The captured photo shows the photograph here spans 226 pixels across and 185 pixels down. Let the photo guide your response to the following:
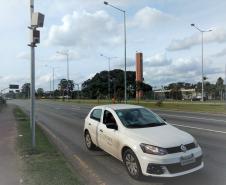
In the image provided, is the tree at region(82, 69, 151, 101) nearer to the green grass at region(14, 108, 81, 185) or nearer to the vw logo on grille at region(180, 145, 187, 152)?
the green grass at region(14, 108, 81, 185)

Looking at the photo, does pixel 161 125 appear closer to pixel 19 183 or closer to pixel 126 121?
pixel 126 121

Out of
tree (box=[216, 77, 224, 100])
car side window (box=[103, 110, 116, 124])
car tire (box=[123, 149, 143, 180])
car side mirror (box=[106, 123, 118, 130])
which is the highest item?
tree (box=[216, 77, 224, 100])

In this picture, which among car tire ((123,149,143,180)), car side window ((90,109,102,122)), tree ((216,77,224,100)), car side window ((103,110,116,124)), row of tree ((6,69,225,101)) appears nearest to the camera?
car tire ((123,149,143,180))

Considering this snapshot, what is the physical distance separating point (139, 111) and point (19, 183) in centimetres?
359

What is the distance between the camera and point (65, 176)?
8500mm

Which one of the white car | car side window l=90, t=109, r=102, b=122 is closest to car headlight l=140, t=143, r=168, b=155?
the white car

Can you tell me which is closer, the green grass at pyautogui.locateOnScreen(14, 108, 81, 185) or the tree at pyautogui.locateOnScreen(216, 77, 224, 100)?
the green grass at pyautogui.locateOnScreen(14, 108, 81, 185)

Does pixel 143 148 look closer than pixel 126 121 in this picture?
Yes

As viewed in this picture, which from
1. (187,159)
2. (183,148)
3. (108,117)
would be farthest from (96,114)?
(187,159)

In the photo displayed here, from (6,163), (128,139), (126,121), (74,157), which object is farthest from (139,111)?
(6,163)

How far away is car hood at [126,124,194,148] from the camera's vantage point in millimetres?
8172

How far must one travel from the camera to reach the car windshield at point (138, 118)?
9.59 m

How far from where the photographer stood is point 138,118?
9977mm

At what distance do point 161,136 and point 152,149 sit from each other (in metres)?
0.49
